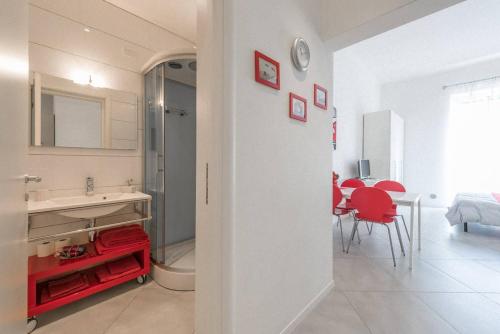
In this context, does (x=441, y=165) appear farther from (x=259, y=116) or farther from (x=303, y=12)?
(x=259, y=116)

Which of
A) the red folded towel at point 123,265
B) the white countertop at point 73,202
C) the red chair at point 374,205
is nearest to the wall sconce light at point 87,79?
the white countertop at point 73,202

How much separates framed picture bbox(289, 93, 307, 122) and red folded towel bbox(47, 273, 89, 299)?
2.08 meters

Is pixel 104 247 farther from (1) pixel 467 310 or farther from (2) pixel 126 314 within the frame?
(1) pixel 467 310

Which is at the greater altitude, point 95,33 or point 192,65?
point 95,33

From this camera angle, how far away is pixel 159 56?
2162 mm

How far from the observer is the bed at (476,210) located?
10.3 ft

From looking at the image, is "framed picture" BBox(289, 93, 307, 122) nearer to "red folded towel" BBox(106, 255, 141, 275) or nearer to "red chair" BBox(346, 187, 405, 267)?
"red chair" BBox(346, 187, 405, 267)

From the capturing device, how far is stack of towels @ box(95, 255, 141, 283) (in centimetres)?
188

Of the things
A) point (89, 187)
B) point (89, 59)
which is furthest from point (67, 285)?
point (89, 59)

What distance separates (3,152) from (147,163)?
1.94 meters

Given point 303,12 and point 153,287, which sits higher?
point 303,12

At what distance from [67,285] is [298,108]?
2.24 meters

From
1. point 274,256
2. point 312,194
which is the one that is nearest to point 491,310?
→ point 312,194

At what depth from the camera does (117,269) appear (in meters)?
1.99
